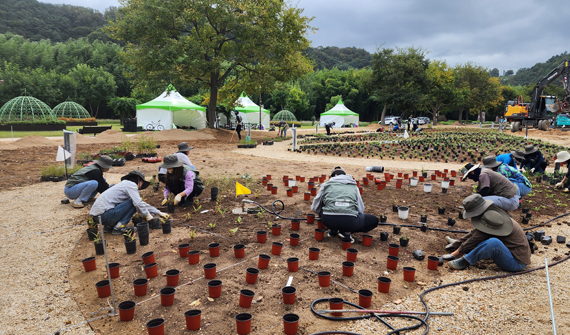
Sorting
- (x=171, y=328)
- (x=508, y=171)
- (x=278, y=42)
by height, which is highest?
(x=278, y=42)

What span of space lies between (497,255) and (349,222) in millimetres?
1738

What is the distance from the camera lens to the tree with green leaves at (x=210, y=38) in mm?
18938

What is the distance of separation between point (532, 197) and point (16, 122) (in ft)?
107

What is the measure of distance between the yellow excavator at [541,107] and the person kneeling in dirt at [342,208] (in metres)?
23.0

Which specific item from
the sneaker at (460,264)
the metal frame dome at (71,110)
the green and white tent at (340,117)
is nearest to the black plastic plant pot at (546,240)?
the sneaker at (460,264)

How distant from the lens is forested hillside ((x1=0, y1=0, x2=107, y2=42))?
7894cm

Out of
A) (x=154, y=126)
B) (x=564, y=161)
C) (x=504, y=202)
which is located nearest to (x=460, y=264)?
(x=504, y=202)

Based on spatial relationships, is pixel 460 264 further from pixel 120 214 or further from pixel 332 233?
pixel 120 214

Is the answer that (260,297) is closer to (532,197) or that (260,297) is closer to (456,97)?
(532,197)

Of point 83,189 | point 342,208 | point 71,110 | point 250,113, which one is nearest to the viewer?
point 342,208

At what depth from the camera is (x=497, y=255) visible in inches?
145

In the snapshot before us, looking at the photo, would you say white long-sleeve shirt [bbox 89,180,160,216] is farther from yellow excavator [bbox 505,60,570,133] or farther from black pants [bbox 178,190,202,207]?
yellow excavator [bbox 505,60,570,133]

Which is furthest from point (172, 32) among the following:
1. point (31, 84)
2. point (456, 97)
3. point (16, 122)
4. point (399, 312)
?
point (456, 97)

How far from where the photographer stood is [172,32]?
67.3ft
